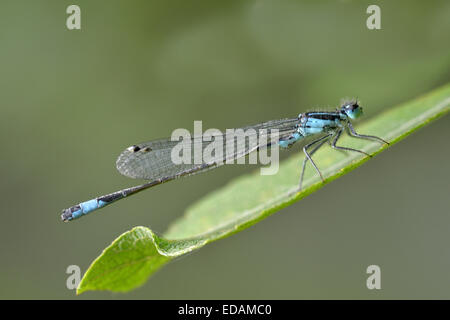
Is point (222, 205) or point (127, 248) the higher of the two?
point (222, 205)

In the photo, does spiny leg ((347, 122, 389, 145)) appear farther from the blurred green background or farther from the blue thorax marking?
the blue thorax marking

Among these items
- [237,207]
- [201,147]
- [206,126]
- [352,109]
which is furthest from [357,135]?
[206,126]

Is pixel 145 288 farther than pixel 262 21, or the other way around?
pixel 145 288

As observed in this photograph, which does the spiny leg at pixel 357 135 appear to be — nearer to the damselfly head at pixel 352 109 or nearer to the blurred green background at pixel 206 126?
the damselfly head at pixel 352 109

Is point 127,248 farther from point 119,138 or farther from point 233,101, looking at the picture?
point 119,138

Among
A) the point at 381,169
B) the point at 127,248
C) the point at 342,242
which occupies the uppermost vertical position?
the point at 381,169

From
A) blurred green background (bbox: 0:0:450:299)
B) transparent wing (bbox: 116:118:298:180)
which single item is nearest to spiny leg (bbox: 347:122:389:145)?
blurred green background (bbox: 0:0:450:299)

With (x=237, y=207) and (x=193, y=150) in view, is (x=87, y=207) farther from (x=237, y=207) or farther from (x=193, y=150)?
(x=237, y=207)

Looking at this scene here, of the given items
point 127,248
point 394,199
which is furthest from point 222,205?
point 394,199
